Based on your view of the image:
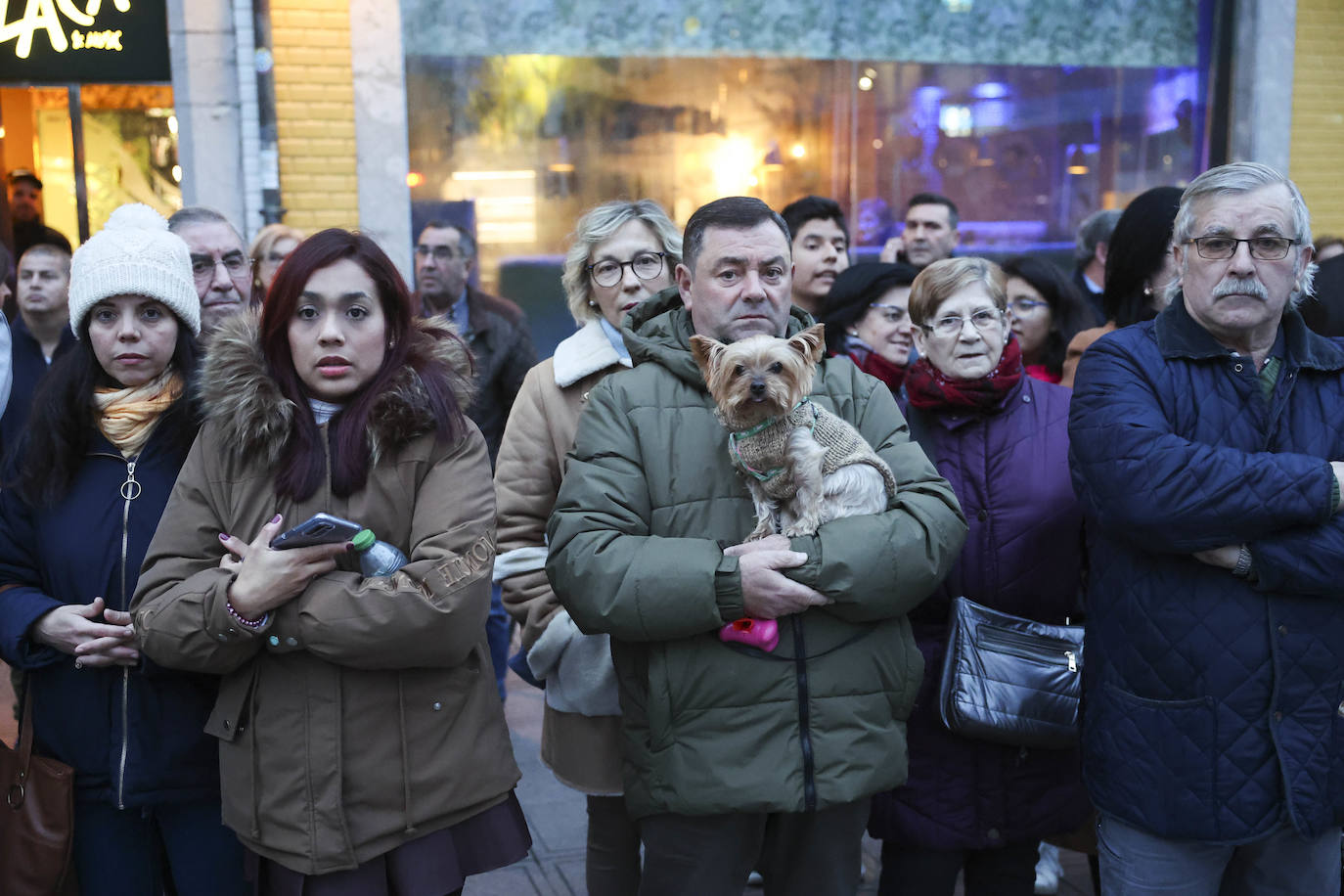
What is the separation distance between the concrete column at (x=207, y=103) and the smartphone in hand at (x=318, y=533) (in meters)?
6.89

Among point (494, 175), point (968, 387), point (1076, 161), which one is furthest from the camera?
point (1076, 161)

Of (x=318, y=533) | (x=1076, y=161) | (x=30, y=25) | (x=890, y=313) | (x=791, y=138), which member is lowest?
(x=318, y=533)

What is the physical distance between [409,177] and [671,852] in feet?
24.5

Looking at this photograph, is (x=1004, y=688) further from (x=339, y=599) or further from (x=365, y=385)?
(x=365, y=385)

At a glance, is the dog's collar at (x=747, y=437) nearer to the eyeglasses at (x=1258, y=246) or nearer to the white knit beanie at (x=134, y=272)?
the eyeglasses at (x=1258, y=246)

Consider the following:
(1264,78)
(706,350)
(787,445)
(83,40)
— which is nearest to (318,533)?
(706,350)

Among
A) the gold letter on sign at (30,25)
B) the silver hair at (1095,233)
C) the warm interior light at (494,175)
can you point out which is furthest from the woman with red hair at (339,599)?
the gold letter on sign at (30,25)

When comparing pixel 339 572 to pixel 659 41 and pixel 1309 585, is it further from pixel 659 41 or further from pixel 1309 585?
pixel 659 41

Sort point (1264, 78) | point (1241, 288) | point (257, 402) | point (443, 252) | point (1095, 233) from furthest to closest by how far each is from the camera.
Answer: point (1264, 78)
point (443, 252)
point (1095, 233)
point (1241, 288)
point (257, 402)

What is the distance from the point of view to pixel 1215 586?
2924mm

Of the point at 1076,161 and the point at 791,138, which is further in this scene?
the point at 1076,161

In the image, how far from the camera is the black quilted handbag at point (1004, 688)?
3.30 metres

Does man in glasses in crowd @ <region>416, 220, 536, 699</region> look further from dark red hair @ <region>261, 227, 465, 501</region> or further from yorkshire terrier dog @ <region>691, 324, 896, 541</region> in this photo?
yorkshire terrier dog @ <region>691, 324, 896, 541</region>

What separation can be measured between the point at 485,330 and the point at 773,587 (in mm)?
4131
